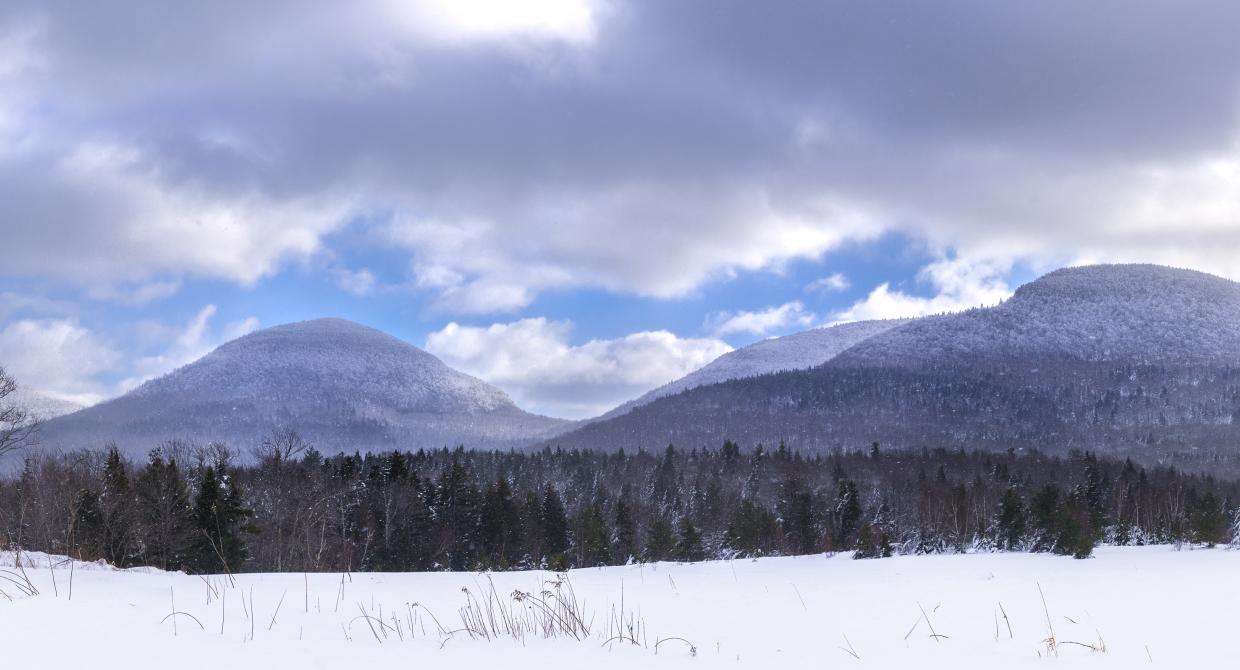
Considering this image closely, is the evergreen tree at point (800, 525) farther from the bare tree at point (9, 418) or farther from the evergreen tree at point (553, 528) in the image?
the bare tree at point (9, 418)

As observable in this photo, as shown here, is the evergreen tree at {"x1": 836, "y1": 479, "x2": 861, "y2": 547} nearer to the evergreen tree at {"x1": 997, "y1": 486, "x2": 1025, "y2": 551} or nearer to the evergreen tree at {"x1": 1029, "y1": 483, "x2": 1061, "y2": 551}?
the evergreen tree at {"x1": 997, "y1": 486, "x2": 1025, "y2": 551}

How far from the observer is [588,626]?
402 inches

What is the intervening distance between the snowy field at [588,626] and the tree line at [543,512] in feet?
38.5

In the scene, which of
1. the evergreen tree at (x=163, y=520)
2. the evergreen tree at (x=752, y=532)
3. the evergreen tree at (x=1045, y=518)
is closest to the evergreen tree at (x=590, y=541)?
the evergreen tree at (x=752, y=532)

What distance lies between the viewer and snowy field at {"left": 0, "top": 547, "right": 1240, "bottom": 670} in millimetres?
7664

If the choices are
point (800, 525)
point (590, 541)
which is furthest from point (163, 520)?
point (800, 525)

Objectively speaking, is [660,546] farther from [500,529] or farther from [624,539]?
[624,539]

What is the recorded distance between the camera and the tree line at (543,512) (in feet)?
143

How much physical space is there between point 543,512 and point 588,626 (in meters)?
72.4

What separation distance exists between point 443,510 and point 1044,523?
52.8 metres

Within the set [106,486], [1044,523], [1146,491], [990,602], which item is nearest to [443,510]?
[106,486]

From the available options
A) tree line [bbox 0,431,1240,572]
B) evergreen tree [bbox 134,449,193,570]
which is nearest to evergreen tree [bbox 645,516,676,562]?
tree line [bbox 0,431,1240,572]

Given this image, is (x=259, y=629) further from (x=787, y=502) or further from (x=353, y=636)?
(x=787, y=502)

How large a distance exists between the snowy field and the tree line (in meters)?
11.7
